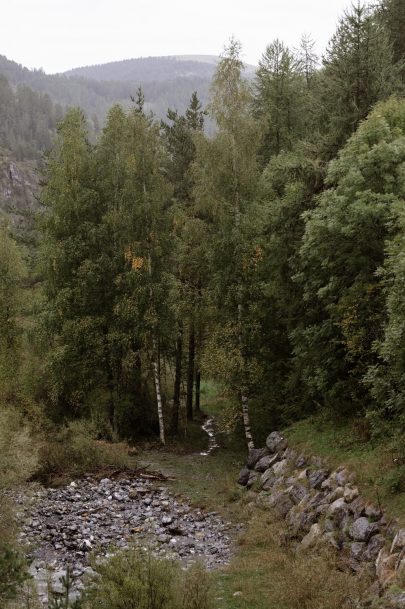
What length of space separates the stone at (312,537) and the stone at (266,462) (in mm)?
5551

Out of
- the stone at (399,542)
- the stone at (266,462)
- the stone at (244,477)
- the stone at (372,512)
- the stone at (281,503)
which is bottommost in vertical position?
→ the stone at (244,477)

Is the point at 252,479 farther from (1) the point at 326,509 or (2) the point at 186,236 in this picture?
(2) the point at 186,236

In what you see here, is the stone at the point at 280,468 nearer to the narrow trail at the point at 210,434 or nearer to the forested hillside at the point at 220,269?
the forested hillside at the point at 220,269

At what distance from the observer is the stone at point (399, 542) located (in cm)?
1082

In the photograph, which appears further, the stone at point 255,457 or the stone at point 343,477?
the stone at point 255,457

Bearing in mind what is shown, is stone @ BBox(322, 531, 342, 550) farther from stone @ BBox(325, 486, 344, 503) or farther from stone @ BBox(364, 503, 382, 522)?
stone @ BBox(325, 486, 344, 503)

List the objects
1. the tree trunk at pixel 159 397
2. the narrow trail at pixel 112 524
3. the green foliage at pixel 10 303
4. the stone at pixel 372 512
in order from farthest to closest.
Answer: the green foliage at pixel 10 303
the tree trunk at pixel 159 397
the narrow trail at pixel 112 524
the stone at pixel 372 512

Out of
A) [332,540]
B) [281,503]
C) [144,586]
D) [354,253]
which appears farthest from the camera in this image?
[354,253]

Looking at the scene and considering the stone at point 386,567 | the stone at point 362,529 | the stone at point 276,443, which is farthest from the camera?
the stone at point 276,443

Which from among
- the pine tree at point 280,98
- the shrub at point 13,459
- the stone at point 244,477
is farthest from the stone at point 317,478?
the pine tree at point 280,98

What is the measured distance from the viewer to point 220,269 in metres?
23.2

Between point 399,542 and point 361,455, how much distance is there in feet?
14.2

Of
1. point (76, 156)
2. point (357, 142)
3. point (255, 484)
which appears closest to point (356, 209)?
point (357, 142)

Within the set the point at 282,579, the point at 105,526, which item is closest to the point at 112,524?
the point at 105,526
